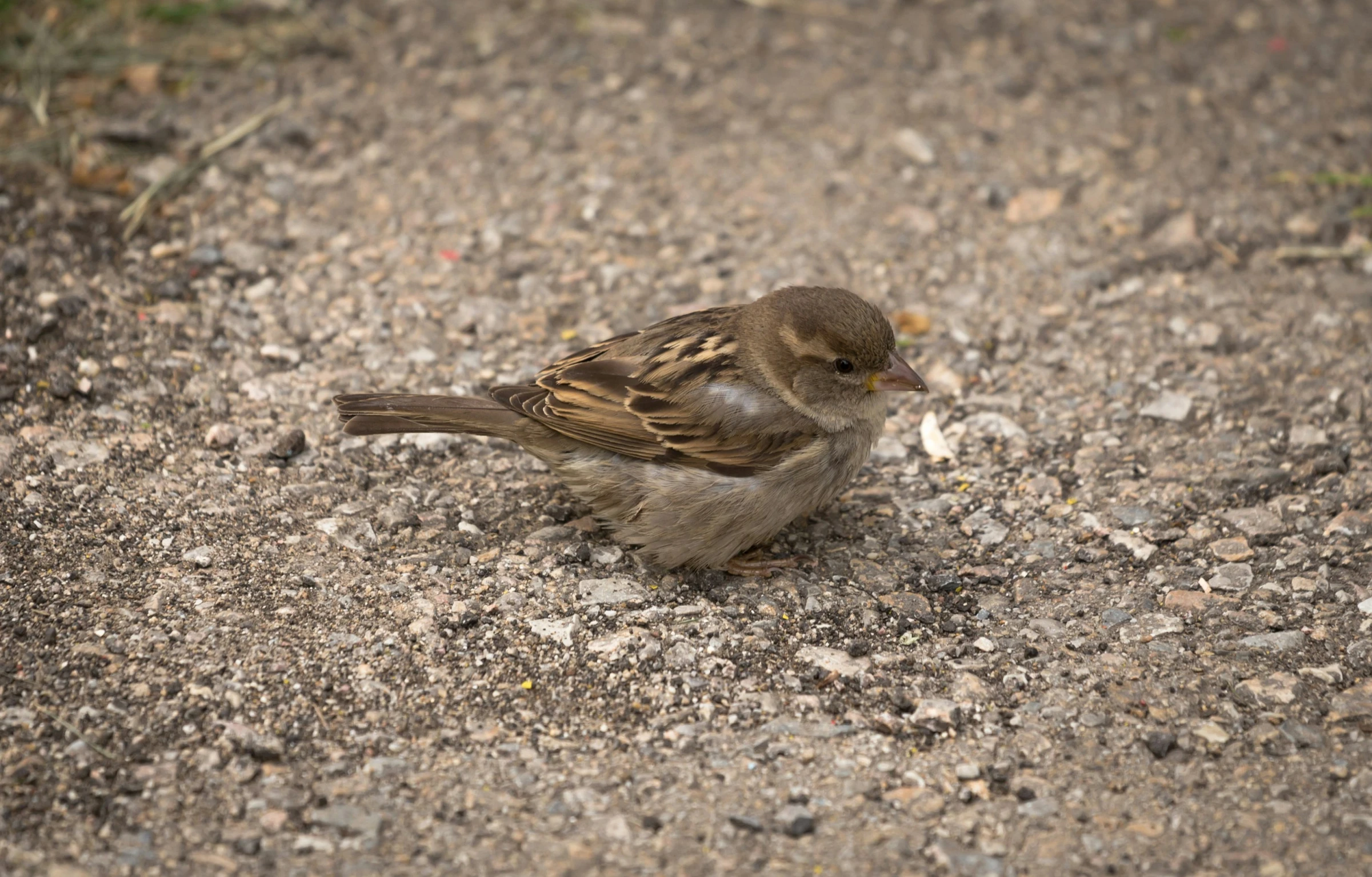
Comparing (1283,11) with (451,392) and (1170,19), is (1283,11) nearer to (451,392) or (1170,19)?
(1170,19)

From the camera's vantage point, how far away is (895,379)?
4504mm

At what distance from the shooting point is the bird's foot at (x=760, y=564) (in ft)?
14.8

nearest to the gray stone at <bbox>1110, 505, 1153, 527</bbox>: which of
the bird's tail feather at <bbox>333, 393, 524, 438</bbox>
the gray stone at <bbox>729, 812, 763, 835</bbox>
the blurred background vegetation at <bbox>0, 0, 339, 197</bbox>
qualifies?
the gray stone at <bbox>729, 812, 763, 835</bbox>

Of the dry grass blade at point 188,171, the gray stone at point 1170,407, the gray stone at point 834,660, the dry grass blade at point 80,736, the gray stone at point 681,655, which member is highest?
the dry grass blade at point 188,171

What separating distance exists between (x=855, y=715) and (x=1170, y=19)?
5.40 metres

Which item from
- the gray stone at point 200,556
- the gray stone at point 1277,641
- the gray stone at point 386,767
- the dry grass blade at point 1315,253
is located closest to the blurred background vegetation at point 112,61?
the gray stone at point 200,556

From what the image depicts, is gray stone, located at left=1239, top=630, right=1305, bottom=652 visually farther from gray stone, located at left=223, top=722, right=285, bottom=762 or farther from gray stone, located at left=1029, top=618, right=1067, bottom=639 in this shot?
gray stone, located at left=223, top=722, right=285, bottom=762

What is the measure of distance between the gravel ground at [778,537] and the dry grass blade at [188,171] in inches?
3.3

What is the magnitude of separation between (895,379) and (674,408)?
0.80 m

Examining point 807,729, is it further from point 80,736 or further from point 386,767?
point 80,736

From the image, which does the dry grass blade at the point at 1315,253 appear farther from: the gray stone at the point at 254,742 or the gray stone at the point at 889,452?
the gray stone at the point at 254,742

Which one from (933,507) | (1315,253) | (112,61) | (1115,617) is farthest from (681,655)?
(112,61)

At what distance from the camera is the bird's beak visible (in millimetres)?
4488

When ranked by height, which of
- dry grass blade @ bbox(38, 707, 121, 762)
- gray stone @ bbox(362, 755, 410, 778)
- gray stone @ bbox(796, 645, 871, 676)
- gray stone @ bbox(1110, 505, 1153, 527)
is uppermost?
gray stone @ bbox(1110, 505, 1153, 527)
